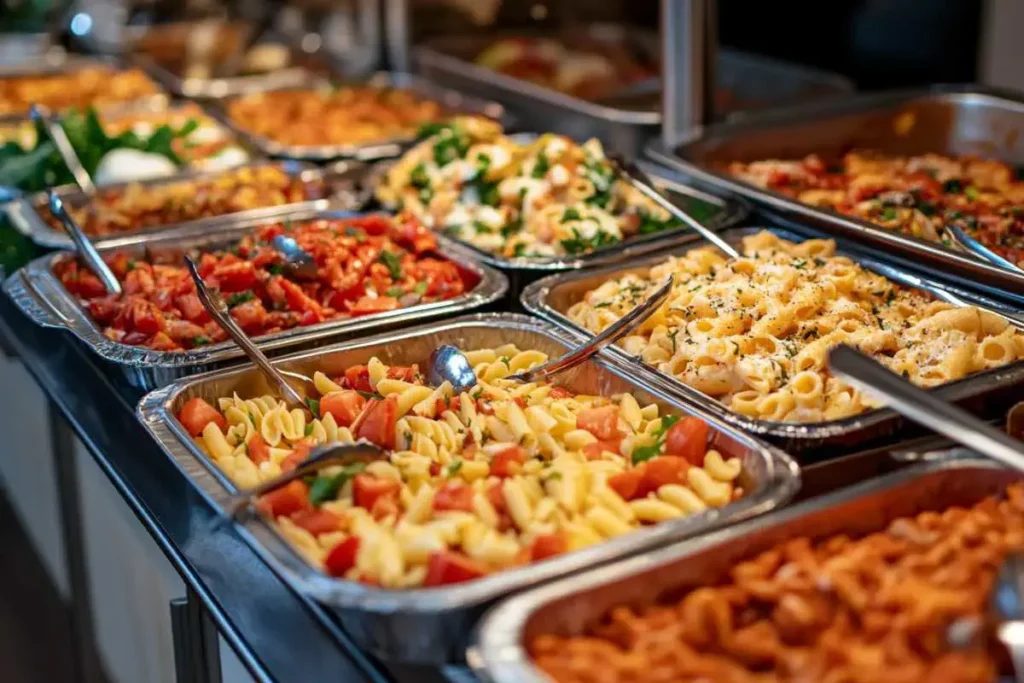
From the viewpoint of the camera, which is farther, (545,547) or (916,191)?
(916,191)

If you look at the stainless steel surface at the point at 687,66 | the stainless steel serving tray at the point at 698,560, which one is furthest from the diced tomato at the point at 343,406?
the stainless steel surface at the point at 687,66

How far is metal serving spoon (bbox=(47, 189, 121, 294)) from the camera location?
2.37m

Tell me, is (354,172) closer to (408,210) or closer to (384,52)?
(408,210)

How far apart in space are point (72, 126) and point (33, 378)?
4.02 feet

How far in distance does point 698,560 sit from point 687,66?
1719 mm

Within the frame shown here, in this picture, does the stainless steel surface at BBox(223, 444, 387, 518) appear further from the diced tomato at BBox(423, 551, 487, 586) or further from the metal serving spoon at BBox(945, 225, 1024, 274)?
the metal serving spoon at BBox(945, 225, 1024, 274)

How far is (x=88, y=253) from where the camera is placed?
8.05ft

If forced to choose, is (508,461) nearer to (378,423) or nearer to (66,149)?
(378,423)

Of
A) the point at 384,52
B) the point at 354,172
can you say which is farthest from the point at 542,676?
the point at 384,52

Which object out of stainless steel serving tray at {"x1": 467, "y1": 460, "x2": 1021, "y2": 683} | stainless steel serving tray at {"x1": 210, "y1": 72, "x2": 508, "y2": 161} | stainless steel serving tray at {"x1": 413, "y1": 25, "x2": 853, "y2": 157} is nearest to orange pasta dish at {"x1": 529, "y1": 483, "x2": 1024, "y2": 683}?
stainless steel serving tray at {"x1": 467, "y1": 460, "x2": 1021, "y2": 683}

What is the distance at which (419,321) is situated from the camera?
2178mm

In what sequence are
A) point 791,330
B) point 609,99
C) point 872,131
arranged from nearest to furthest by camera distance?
point 791,330
point 872,131
point 609,99

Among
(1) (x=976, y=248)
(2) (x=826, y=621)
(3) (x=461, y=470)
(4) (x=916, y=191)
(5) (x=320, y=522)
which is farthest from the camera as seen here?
(4) (x=916, y=191)

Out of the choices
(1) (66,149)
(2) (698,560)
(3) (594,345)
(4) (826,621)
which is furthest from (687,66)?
(4) (826,621)
